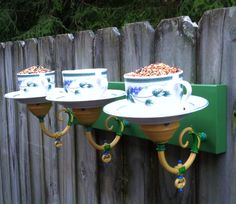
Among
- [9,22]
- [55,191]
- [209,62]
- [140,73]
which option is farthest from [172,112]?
[9,22]

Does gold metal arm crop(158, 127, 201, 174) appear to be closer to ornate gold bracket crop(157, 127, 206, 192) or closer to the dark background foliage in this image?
ornate gold bracket crop(157, 127, 206, 192)

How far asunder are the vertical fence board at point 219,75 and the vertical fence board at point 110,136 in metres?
0.40

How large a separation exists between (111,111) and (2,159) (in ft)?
6.02

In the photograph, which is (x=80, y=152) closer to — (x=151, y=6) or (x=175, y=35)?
(x=175, y=35)

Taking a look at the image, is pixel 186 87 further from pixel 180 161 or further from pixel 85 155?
pixel 85 155

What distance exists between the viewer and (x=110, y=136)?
4.83 ft

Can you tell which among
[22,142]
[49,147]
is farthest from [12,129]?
[49,147]

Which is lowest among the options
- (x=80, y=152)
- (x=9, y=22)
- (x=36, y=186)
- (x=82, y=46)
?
(x=36, y=186)

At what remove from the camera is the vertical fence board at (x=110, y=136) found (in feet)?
4.60

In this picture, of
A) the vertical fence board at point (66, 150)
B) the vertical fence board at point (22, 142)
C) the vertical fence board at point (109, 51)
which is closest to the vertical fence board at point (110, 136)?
the vertical fence board at point (109, 51)

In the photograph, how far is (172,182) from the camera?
1.21 m

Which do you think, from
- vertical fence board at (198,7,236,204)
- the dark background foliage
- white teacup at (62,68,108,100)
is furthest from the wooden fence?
the dark background foliage

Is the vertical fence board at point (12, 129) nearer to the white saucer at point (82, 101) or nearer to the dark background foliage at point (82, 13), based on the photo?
the dark background foliage at point (82, 13)

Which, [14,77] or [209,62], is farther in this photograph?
[14,77]
